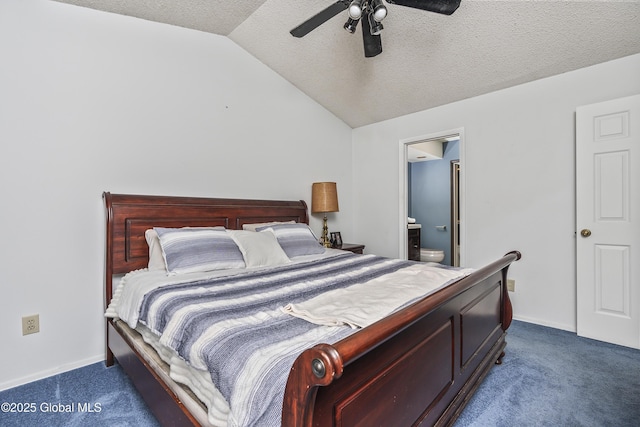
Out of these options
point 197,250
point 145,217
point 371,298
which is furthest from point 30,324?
point 371,298

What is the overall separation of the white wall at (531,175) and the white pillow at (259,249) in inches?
84.1

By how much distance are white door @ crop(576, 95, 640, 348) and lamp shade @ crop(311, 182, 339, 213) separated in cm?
234

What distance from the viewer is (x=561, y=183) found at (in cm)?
279

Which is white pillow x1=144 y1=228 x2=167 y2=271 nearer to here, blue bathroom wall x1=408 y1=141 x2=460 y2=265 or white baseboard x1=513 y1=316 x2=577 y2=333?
white baseboard x1=513 y1=316 x2=577 y2=333

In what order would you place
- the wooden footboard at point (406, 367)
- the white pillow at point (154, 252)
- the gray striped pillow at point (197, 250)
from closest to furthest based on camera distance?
the wooden footboard at point (406, 367)
the gray striped pillow at point (197, 250)
the white pillow at point (154, 252)

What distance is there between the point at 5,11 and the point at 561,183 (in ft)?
14.6

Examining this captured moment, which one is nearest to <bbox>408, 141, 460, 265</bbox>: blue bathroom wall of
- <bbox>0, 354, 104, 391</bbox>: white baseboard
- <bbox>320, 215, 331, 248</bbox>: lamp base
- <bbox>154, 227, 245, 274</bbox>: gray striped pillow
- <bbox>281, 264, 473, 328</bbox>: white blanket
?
<bbox>320, 215, 331, 248</bbox>: lamp base

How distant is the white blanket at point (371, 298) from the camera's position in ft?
3.98

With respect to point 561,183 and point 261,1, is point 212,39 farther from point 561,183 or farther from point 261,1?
point 561,183

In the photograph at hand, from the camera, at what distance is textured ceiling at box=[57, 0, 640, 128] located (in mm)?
2273

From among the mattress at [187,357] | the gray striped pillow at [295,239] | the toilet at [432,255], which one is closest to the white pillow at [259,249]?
the gray striped pillow at [295,239]

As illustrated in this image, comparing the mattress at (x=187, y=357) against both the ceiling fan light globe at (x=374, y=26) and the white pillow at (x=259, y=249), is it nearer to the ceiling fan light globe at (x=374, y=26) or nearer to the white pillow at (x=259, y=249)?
the white pillow at (x=259, y=249)

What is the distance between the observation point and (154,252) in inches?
90.6

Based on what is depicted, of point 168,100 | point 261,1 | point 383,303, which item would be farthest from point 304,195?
point 383,303
